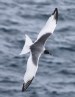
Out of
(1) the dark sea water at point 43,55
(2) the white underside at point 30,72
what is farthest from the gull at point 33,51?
(1) the dark sea water at point 43,55

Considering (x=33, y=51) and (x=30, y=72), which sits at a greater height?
(x=33, y=51)

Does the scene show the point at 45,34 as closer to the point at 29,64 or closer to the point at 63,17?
the point at 29,64

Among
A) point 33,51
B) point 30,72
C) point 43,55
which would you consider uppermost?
point 33,51

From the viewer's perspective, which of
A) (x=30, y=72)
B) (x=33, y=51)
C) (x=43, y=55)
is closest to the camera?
(x=30, y=72)

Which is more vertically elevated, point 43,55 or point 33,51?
point 33,51

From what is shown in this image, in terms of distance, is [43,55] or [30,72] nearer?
[30,72]

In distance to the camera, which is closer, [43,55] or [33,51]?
[33,51]

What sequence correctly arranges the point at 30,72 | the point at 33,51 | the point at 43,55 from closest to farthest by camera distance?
1. the point at 30,72
2. the point at 33,51
3. the point at 43,55

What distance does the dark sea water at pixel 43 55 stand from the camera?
583 inches

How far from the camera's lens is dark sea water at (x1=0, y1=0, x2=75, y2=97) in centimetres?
1481

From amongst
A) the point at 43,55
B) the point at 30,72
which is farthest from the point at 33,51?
the point at 43,55

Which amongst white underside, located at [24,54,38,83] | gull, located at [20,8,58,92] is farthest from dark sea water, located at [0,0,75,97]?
white underside, located at [24,54,38,83]

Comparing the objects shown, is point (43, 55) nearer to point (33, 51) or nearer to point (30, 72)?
point (33, 51)

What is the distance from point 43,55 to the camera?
17656 mm
